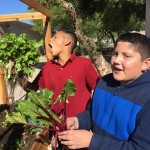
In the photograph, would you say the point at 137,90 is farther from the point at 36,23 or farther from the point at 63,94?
the point at 36,23

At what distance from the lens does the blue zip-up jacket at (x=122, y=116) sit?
156 cm

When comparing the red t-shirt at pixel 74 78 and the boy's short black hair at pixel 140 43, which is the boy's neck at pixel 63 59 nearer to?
the red t-shirt at pixel 74 78

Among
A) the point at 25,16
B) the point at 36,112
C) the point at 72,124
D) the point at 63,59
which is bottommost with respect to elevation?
the point at 72,124

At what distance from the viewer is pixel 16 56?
3250mm

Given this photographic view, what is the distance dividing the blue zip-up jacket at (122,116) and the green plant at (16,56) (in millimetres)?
1463

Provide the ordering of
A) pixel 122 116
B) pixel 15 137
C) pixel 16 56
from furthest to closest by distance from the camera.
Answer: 1. pixel 15 137
2. pixel 16 56
3. pixel 122 116

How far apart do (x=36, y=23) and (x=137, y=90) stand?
3047cm

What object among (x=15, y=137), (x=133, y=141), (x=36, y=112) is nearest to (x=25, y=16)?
(x=15, y=137)

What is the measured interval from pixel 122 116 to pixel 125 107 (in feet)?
0.18

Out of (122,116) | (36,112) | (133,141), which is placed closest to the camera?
(133,141)

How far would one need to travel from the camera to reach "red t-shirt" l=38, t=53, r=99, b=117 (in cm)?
309

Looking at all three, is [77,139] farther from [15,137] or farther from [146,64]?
[15,137]

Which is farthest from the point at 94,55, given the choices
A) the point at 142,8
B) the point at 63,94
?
the point at 63,94

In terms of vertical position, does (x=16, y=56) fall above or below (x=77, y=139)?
above
